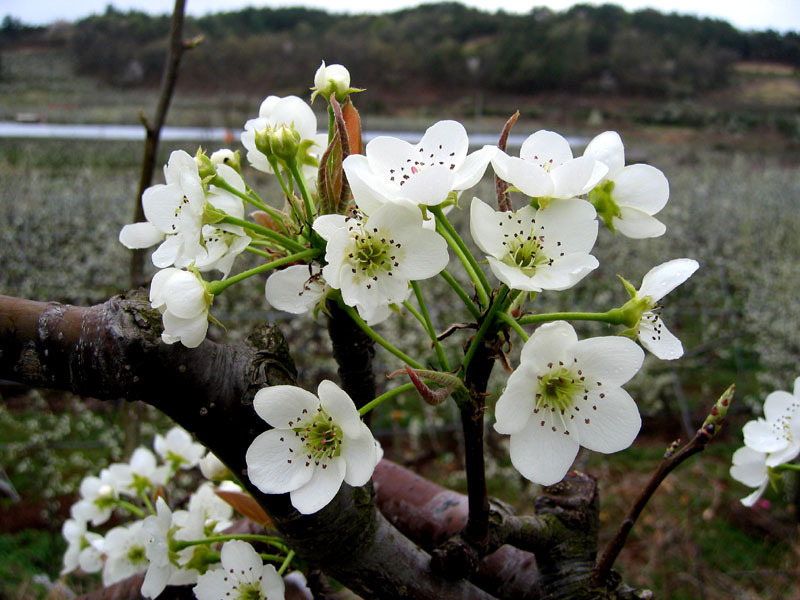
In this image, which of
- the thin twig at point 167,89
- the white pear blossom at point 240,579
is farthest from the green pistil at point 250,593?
the thin twig at point 167,89

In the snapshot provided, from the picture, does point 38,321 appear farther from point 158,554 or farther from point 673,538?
point 673,538

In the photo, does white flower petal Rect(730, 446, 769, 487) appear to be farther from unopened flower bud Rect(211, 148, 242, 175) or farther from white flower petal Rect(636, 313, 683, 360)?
unopened flower bud Rect(211, 148, 242, 175)

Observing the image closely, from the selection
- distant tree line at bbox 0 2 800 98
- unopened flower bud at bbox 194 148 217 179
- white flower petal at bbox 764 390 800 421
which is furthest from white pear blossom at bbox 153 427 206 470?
distant tree line at bbox 0 2 800 98

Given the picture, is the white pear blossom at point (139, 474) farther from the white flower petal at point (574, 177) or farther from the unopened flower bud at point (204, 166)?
the white flower petal at point (574, 177)

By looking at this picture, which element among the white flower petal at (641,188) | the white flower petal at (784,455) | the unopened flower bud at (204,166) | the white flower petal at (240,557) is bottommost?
the white flower petal at (240,557)

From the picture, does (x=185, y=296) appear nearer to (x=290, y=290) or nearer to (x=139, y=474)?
(x=290, y=290)

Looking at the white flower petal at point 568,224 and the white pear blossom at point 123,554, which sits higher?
the white flower petal at point 568,224

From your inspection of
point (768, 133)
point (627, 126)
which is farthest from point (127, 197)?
point (768, 133)
